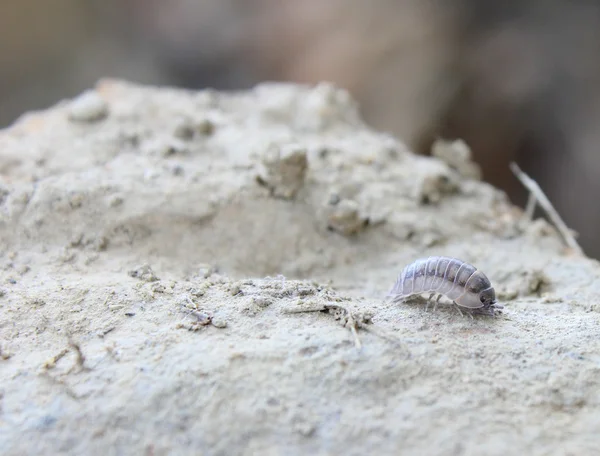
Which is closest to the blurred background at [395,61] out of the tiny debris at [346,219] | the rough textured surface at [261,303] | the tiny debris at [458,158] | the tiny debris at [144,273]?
the tiny debris at [458,158]

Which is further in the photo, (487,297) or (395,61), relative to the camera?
(395,61)

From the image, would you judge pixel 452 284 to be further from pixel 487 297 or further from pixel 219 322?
pixel 219 322

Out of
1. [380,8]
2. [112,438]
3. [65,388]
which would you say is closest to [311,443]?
[112,438]

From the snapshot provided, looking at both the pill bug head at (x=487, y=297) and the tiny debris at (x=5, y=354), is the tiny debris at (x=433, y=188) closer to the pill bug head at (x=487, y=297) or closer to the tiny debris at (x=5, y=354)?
the pill bug head at (x=487, y=297)

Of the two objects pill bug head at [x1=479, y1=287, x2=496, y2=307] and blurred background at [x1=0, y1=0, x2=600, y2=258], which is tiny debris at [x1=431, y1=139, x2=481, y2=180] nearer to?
blurred background at [x1=0, y1=0, x2=600, y2=258]

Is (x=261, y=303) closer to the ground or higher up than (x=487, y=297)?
closer to the ground

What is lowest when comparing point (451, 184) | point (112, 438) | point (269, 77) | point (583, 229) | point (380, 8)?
point (112, 438)

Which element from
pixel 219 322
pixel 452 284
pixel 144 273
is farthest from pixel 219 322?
pixel 452 284

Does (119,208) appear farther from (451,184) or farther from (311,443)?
(451,184)
